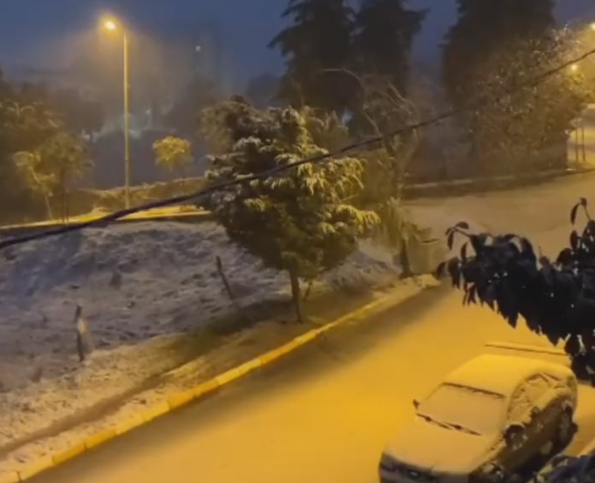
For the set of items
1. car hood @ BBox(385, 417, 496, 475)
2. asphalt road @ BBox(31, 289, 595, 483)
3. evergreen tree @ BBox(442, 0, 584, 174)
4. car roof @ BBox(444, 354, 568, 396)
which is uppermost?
evergreen tree @ BBox(442, 0, 584, 174)

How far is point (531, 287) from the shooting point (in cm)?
448

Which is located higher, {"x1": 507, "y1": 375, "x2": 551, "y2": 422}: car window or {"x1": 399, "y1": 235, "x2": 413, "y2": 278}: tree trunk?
{"x1": 399, "y1": 235, "x2": 413, "y2": 278}: tree trunk

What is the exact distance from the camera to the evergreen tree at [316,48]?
35.4 metres

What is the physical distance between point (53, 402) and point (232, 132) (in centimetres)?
659

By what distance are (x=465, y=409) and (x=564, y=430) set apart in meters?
1.62

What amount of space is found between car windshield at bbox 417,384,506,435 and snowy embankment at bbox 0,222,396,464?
664 centimetres

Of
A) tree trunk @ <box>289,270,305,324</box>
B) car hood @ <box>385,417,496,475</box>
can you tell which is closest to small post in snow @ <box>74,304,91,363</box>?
tree trunk @ <box>289,270,305,324</box>

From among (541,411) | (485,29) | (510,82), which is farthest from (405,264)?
(485,29)

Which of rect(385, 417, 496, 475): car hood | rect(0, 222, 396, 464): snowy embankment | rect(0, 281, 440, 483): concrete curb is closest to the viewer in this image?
rect(385, 417, 496, 475): car hood

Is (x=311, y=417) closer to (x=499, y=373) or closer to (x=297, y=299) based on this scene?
(x=499, y=373)

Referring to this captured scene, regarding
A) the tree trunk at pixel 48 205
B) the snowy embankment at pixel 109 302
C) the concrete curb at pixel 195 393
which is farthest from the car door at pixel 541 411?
the tree trunk at pixel 48 205

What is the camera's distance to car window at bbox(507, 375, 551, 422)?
12.2 metres

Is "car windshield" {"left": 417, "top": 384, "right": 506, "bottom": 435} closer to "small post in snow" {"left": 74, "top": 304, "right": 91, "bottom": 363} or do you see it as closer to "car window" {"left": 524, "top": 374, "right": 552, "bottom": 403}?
"car window" {"left": 524, "top": 374, "right": 552, "bottom": 403}

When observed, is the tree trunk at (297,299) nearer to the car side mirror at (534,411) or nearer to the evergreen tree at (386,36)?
the car side mirror at (534,411)
